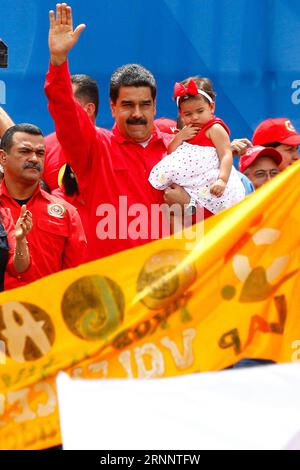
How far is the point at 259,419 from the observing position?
4.27 m

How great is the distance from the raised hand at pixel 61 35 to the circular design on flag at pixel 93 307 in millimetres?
1315

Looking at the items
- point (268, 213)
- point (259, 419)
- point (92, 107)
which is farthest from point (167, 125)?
point (259, 419)

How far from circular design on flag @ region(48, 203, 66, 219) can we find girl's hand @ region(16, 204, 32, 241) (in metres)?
0.39

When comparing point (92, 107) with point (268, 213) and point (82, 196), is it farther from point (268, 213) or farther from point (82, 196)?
point (268, 213)

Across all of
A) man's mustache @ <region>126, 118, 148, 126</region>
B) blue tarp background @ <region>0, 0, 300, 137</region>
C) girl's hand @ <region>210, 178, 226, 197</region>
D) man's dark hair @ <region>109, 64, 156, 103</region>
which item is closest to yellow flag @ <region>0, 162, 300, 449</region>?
girl's hand @ <region>210, 178, 226, 197</region>

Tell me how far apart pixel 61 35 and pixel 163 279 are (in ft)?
4.87

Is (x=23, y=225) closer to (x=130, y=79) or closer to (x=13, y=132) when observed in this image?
(x=13, y=132)

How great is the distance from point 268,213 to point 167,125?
2.33 m

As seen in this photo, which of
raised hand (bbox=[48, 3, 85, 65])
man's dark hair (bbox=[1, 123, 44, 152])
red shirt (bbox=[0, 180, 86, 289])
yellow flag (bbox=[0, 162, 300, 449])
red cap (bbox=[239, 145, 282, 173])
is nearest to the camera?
yellow flag (bbox=[0, 162, 300, 449])

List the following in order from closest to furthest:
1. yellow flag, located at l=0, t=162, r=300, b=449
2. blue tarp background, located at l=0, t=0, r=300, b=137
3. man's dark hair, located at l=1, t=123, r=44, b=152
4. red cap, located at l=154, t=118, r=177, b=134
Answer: yellow flag, located at l=0, t=162, r=300, b=449
man's dark hair, located at l=1, t=123, r=44, b=152
red cap, located at l=154, t=118, r=177, b=134
blue tarp background, located at l=0, t=0, r=300, b=137

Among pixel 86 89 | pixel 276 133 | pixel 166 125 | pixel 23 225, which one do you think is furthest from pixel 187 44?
pixel 23 225

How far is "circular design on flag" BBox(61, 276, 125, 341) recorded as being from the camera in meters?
4.51

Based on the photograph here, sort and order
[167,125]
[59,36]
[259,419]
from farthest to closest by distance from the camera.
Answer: [167,125], [59,36], [259,419]

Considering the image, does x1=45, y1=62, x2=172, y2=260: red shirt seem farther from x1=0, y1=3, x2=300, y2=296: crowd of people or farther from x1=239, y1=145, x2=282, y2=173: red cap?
x1=239, y1=145, x2=282, y2=173: red cap
